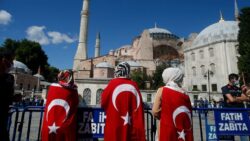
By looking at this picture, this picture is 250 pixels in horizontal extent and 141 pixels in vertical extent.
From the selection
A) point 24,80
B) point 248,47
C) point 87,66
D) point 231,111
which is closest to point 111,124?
point 231,111

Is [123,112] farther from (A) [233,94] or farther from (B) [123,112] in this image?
(A) [233,94]

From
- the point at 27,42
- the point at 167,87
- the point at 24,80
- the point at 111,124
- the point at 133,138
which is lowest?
the point at 133,138

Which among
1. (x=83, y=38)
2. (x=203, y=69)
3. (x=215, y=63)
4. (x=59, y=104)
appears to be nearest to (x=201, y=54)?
(x=203, y=69)

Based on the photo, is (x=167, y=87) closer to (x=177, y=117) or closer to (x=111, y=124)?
(x=177, y=117)

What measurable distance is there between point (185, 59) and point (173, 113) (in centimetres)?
3646

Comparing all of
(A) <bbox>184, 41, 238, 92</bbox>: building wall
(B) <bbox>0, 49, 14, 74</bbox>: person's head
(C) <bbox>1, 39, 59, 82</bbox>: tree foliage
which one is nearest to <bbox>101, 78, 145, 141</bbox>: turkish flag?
(B) <bbox>0, 49, 14, 74</bbox>: person's head

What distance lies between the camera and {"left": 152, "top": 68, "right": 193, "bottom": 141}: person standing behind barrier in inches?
123

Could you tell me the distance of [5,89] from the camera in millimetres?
3021

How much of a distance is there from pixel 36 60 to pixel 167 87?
155 feet

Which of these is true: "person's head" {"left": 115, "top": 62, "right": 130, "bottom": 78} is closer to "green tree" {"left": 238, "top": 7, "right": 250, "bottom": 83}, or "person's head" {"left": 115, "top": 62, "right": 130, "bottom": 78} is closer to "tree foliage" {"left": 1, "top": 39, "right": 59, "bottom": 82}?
"green tree" {"left": 238, "top": 7, "right": 250, "bottom": 83}

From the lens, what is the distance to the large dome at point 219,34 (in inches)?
Result: 1314

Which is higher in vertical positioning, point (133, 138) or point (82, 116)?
point (82, 116)

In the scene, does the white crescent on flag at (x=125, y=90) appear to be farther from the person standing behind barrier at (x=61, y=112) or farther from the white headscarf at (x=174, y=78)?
the person standing behind barrier at (x=61, y=112)

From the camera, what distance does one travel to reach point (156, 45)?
54.4m
